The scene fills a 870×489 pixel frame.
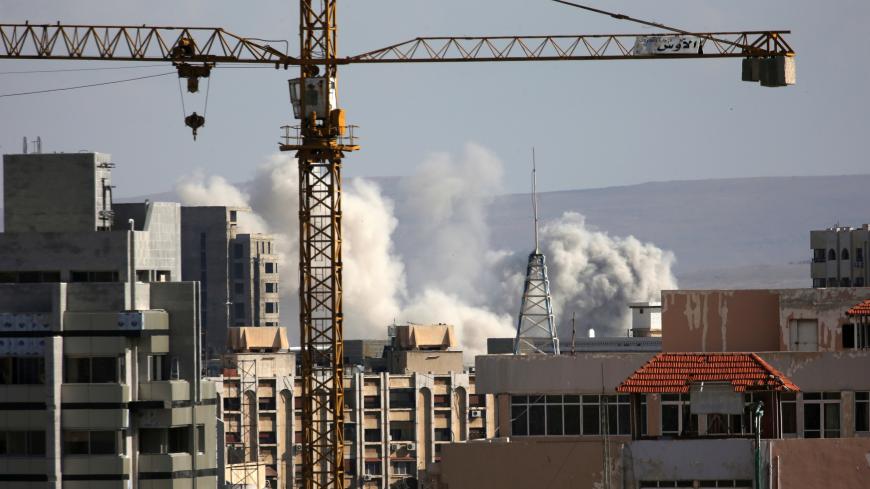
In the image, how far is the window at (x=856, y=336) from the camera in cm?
7750

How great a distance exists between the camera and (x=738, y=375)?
67500 millimetres

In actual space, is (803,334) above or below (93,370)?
above

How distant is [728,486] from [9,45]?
6034cm

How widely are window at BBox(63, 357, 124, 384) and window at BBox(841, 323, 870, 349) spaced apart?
95.0 ft

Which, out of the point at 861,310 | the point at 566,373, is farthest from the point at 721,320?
the point at 566,373

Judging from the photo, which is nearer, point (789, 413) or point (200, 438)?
point (789, 413)

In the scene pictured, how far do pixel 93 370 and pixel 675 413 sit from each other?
90.7 ft

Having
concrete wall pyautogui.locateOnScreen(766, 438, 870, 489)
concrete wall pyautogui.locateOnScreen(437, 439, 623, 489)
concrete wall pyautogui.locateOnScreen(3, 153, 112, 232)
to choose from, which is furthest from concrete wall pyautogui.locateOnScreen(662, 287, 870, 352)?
concrete wall pyautogui.locateOnScreen(3, 153, 112, 232)

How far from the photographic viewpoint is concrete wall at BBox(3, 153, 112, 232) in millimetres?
97312

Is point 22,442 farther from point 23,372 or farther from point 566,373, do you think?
point 566,373

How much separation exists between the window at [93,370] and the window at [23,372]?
3.39 feet

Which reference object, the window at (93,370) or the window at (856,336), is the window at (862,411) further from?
the window at (93,370)

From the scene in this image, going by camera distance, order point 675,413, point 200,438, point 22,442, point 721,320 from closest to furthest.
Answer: point 675,413, point 721,320, point 22,442, point 200,438

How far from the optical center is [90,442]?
298 ft
